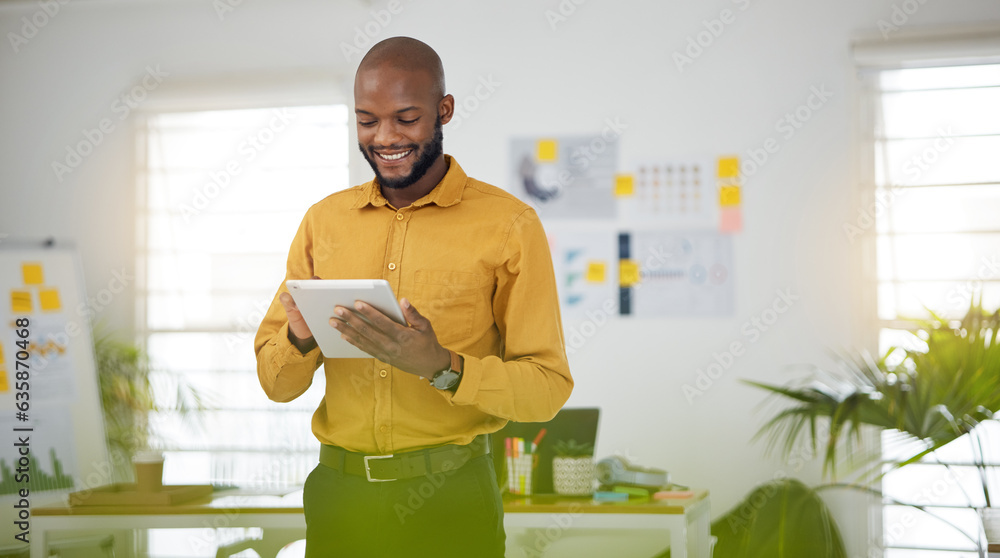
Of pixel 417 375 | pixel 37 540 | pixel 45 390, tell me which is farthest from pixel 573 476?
pixel 45 390

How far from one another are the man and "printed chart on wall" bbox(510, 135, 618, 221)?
97.8 inches

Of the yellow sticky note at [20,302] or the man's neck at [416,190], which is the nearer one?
the man's neck at [416,190]

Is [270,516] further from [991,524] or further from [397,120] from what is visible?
[991,524]

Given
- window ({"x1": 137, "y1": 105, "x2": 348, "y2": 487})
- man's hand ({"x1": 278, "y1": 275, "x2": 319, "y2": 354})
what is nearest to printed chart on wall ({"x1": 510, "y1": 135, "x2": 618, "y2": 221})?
window ({"x1": 137, "y1": 105, "x2": 348, "y2": 487})

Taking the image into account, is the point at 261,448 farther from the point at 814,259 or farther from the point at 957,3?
the point at 957,3

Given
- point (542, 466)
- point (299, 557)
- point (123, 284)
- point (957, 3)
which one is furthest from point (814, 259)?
point (123, 284)

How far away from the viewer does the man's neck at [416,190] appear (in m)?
1.59

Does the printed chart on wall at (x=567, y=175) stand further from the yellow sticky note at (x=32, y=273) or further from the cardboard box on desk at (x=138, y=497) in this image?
the yellow sticky note at (x=32, y=273)

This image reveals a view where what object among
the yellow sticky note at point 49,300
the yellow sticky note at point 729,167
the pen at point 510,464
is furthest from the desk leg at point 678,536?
the yellow sticky note at point 49,300

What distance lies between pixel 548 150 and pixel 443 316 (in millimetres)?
2673

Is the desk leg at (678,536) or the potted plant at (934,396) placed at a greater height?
the potted plant at (934,396)

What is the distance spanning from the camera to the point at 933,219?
12.3 feet

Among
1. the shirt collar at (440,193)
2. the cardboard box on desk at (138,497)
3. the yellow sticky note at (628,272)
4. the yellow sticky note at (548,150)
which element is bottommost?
the cardboard box on desk at (138,497)

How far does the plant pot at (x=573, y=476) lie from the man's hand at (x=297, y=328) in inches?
59.3
